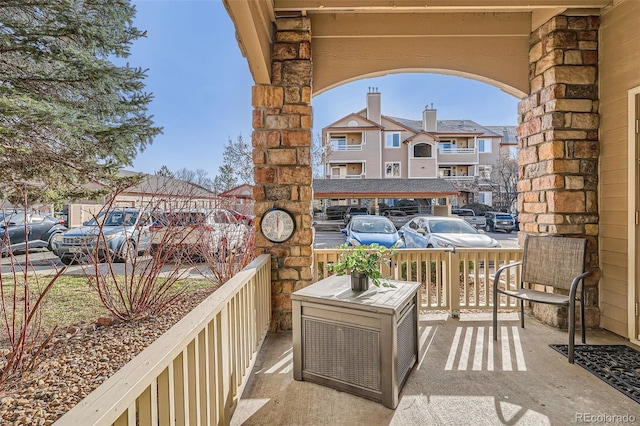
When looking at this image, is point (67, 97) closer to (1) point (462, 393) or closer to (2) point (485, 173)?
(1) point (462, 393)

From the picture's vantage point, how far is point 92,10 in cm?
479

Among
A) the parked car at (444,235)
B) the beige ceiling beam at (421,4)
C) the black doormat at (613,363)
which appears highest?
the beige ceiling beam at (421,4)

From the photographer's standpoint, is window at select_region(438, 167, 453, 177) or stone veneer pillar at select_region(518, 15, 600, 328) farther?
window at select_region(438, 167, 453, 177)

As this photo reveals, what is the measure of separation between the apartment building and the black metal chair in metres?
14.4

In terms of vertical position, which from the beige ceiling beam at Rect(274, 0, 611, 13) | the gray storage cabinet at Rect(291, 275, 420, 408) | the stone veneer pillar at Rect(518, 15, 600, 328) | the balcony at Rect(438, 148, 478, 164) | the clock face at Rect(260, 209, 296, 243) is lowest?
the gray storage cabinet at Rect(291, 275, 420, 408)

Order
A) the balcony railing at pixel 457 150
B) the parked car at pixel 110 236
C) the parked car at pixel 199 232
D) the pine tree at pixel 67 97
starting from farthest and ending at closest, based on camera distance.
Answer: the balcony railing at pixel 457 150
the pine tree at pixel 67 97
the parked car at pixel 110 236
the parked car at pixel 199 232

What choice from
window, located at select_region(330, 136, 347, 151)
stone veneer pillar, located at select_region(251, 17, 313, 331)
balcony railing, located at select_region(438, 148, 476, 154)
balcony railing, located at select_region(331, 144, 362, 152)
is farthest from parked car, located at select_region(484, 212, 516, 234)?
stone veneer pillar, located at select_region(251, 17, 313, 331)

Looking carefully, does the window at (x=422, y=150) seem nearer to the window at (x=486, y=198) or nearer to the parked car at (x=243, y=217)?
the window at (x=486, y=198)

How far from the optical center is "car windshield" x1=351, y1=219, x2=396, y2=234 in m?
6.55

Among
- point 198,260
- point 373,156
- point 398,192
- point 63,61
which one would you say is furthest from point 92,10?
point 373,156

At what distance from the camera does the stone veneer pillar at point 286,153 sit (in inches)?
121

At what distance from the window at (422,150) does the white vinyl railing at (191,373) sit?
1783 cm

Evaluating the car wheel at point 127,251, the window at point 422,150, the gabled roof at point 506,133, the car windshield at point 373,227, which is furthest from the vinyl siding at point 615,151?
the gabled roof at point 506,133

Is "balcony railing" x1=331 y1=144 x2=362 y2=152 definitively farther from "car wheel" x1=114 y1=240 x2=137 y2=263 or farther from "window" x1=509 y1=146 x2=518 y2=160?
"car wheel" x1=114 y1=240 x2=137 y2=263
